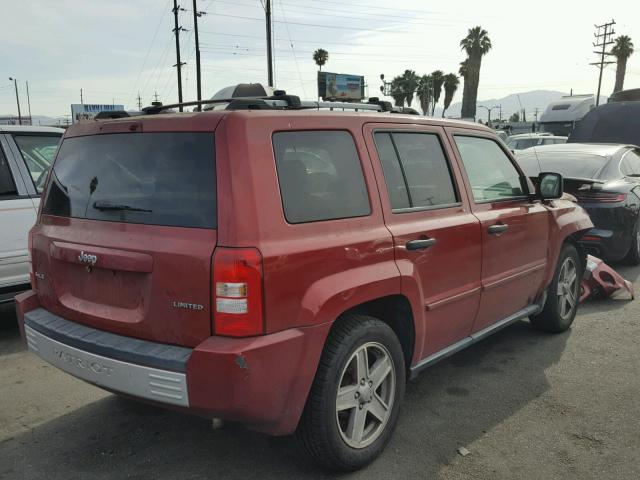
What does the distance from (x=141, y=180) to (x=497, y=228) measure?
2.29 m

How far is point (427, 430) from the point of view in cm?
332

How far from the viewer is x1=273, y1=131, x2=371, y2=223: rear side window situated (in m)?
2.59

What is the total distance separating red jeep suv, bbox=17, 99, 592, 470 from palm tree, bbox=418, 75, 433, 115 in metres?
65.8

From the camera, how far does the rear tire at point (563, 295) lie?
4820 millimetres

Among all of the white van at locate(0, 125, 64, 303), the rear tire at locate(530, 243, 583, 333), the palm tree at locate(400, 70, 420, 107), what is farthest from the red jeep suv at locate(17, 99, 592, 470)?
the palm tree at locate(400, 70, 420, 107)

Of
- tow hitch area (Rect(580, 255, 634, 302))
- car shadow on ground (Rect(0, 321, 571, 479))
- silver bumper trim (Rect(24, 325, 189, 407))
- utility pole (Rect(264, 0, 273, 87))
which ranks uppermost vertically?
utility pole (Rect(264, 0, 273, 87))

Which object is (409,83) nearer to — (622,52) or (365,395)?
(622,52)

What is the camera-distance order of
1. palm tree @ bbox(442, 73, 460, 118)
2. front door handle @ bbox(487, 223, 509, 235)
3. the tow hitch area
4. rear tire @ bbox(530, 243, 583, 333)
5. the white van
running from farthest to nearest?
palm tree @ bbox(442, 73, 460, 118) < the tow hitch area < the white van < rear tire @ bbox(530, 243, 583, 333) < front door handle @ bbox(487, 223, 509, 235)

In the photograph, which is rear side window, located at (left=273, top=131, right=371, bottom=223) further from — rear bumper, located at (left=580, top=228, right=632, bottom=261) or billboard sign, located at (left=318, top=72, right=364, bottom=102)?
rear bumper, located at (left=580, top=228, right=632, bottom=261)

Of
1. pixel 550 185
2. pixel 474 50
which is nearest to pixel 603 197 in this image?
pixel 550 185

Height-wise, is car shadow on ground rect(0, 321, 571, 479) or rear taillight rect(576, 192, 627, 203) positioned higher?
rear taillight rect(576, 192, 627, 203)

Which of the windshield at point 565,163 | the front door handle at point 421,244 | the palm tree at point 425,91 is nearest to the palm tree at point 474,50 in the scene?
the palm tree at point 425,91

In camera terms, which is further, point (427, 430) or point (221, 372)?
point (427, 430)

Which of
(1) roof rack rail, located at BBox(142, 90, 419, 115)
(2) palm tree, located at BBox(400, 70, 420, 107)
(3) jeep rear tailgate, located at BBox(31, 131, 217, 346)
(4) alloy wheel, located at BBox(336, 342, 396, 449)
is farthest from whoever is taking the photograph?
(2) palm tree, located at BBox(400, 70, 420, 107)
